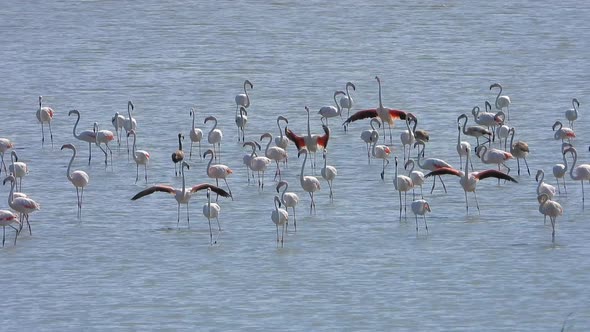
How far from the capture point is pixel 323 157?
1530 cm

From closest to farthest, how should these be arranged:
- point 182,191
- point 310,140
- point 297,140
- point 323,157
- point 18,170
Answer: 1. point 182,191
2. point 18,170
3. point 297,140
4. point 310,140
5. point 323,157

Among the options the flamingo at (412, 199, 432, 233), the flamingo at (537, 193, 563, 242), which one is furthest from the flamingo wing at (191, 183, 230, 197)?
the flamingo at (537, 193, 563, 242)

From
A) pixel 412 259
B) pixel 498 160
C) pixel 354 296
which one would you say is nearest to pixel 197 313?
pixel 354 296

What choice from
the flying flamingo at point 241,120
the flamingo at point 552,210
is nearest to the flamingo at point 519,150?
the flamingo at point 552,210

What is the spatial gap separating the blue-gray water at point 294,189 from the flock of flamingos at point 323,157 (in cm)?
16

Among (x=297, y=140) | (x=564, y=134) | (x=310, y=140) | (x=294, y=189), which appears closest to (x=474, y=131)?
(x=564, y=134)

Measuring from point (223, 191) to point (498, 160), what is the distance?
2.75 meters

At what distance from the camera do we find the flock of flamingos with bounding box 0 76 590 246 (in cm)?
1253

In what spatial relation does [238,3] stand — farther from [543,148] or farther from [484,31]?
[543,148]

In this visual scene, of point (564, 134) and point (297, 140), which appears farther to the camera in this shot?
point (564, 134)

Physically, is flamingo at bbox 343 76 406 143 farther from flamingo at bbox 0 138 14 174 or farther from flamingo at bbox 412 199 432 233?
flamingo at bbox 412 199 432 233

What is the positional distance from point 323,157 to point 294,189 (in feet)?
4.93

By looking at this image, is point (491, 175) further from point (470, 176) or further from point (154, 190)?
point (154, 190)

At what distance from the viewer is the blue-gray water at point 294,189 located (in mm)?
10656
